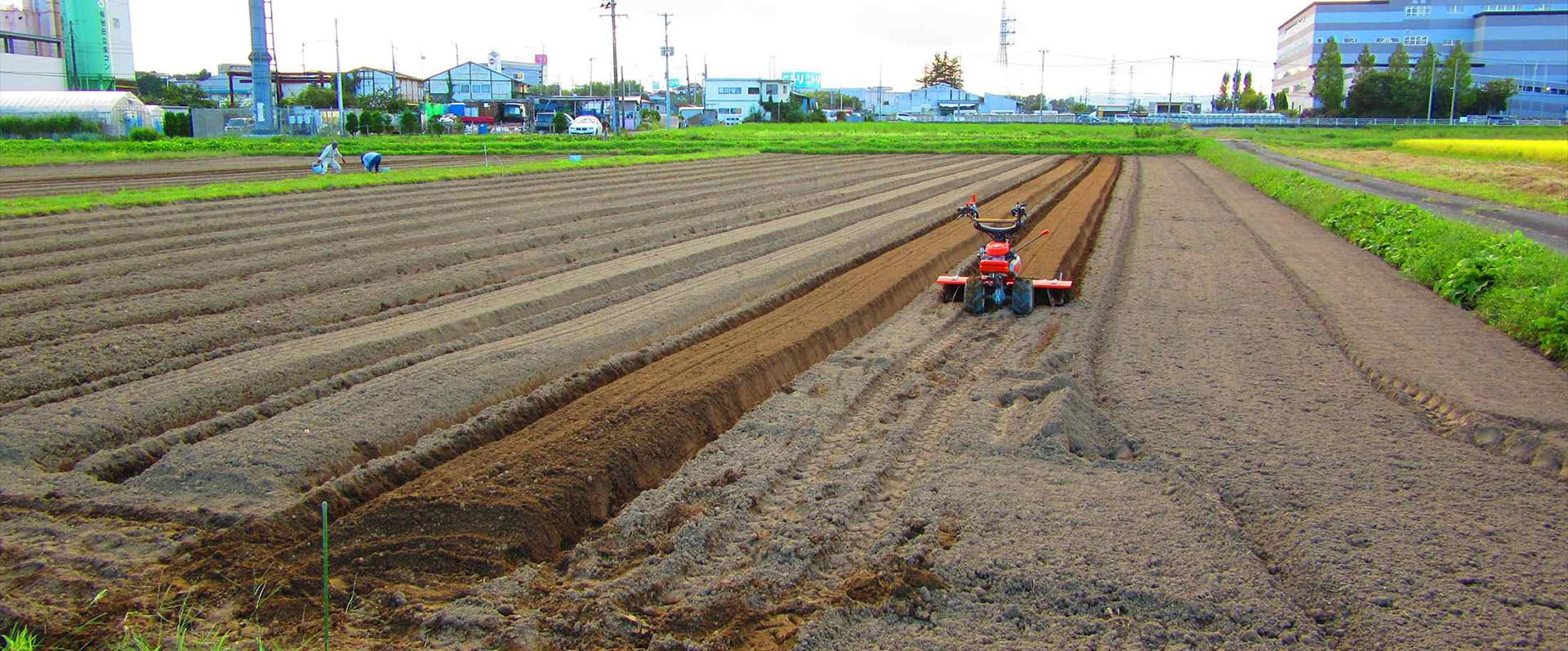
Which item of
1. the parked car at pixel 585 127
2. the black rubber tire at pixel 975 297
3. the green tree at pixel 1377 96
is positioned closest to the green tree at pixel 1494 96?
the green tree at pixel 1377 96

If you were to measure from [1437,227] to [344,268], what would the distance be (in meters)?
14.1

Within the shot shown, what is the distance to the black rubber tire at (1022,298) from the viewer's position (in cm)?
1028

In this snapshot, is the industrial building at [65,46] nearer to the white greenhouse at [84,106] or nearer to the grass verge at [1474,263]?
the white greenhouse at [84,106]

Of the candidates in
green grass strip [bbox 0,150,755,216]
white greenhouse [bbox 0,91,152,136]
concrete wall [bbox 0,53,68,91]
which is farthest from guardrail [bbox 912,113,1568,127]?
concrete wall [bbox 0,53,68,91]

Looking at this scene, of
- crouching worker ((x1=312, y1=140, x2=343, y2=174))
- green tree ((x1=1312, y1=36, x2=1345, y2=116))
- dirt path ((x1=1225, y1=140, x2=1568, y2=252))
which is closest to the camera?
dirt path ((x1=1225, y1=140, x2=1568, y2=252))

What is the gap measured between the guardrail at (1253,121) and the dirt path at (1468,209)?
5065 centimetres

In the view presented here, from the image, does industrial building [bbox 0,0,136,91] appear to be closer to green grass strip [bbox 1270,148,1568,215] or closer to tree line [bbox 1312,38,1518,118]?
green grass strip [bbox 1270,148,1568,215]

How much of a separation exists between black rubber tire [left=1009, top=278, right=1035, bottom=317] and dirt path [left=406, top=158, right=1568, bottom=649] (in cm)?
170

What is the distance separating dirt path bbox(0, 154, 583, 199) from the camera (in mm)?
22641

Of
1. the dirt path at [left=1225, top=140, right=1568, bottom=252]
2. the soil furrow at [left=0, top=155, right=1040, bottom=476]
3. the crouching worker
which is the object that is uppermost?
the crouching worker

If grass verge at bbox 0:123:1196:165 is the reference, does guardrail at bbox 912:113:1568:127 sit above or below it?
above

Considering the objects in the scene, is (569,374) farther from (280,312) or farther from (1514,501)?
(1514,501)

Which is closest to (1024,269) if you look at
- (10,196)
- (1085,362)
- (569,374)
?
(1085,362)

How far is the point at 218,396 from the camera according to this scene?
693 cm
